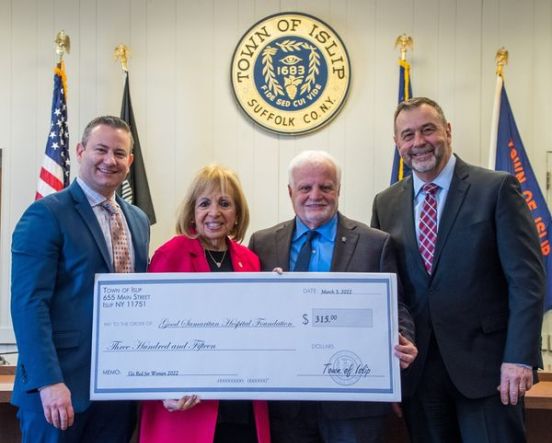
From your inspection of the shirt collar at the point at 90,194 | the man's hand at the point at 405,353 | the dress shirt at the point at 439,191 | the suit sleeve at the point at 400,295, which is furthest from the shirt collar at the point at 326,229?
the shirt collar at the point at 90,194

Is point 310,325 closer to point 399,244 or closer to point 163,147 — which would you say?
point 399,244

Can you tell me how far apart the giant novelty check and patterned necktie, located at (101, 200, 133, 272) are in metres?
0.15

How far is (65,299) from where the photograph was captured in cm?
164

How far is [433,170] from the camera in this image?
1.81 metres

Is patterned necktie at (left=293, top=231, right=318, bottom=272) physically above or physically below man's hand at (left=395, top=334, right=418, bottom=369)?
above

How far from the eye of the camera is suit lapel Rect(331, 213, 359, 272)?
1.71 metres

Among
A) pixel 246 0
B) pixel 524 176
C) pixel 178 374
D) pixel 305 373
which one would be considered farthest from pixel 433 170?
pixel 246 0

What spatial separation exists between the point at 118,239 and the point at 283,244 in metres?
0.55

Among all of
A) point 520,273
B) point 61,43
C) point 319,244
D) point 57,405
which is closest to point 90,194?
point 57,405

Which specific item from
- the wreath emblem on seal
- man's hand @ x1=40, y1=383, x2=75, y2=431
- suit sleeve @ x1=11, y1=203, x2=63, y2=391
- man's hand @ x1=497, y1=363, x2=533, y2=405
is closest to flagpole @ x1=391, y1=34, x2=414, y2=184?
the wreath emblem on seal

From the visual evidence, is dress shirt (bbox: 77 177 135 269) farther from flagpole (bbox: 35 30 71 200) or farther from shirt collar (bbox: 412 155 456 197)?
flagpole (bbox: 35 30 71 200)

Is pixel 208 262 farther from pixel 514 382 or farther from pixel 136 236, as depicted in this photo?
pixel 514 382

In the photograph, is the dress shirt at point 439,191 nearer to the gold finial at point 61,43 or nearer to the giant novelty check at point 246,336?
the giant novelty check at point 246,336

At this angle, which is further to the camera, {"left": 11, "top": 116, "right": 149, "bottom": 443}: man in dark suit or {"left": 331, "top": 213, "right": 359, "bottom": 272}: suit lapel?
{"left": 331, "top": 213, "right": 359, "bottom": 272}: suit lapel
